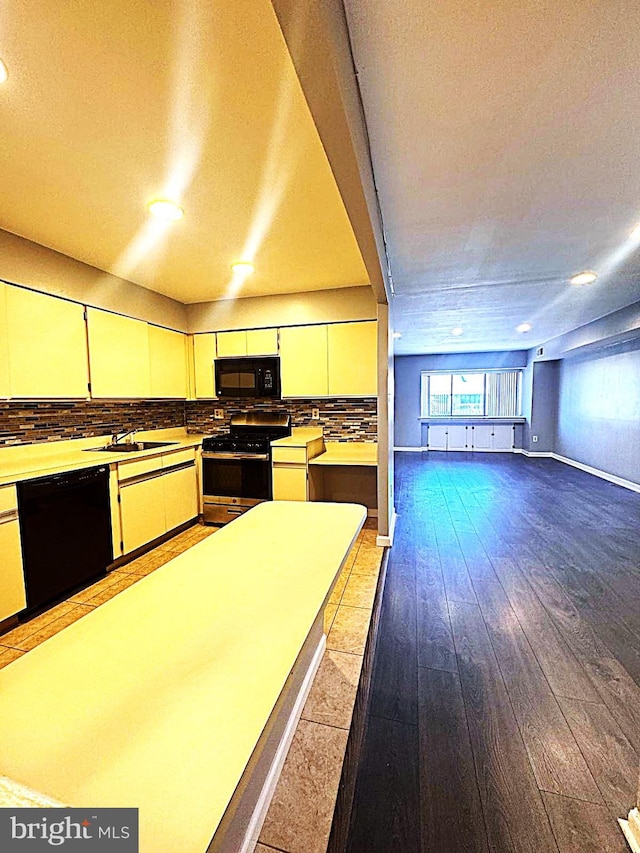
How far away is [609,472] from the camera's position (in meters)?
6.04

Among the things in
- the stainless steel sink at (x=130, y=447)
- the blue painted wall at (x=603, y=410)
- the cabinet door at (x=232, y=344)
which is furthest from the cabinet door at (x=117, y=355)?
the blue painted wall at (x=603, y=410)

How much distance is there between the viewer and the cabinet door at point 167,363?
375cm

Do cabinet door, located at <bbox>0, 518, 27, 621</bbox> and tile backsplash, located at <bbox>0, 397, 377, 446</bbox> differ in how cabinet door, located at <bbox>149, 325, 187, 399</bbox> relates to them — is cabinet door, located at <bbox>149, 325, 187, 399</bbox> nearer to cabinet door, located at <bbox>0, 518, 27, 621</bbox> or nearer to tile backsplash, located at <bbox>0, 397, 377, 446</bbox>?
tile backsplash, located at <bbox>0, 397, 377, 446</bbox>

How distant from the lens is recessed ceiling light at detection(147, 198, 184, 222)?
2066mm

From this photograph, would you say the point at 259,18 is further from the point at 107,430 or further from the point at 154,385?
the point at 107,430

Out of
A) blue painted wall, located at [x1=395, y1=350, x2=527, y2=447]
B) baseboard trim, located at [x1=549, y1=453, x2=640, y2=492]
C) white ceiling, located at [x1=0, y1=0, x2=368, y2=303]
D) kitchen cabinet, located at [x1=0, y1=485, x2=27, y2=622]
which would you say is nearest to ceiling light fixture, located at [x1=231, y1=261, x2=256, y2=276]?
white ceiling, located at [x1=0, y1=0, x2=368, y2=303]

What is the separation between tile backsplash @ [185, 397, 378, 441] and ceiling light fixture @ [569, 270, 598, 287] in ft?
6.97

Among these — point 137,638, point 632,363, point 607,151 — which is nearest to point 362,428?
point 607,151

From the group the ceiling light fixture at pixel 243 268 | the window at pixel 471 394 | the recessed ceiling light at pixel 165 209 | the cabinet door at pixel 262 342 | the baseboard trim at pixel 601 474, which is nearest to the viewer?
the recessed ceiling light at pixel 165 209

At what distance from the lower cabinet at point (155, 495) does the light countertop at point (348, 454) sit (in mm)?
1279

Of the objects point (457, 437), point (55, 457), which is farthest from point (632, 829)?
point (457, 437)

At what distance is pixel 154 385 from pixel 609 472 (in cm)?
667

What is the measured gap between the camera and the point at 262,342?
3.98 m

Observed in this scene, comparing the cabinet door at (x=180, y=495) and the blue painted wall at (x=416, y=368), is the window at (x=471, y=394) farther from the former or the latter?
the cabinet door at (x=180, y=495)
